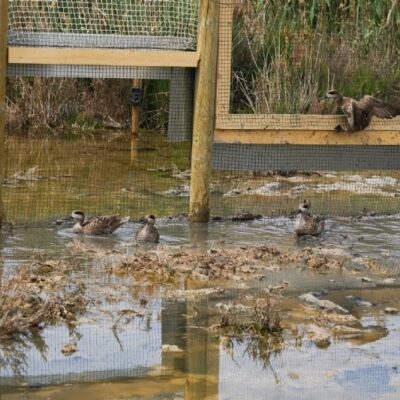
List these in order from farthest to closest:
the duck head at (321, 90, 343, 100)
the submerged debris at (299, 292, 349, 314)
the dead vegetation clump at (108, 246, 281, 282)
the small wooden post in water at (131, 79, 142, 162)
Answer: the small wooden post in water at (131, 79, 142, 162) < the duck head at (321, 90, 343, 100) < the dead vegetation clump at (108, 246, 281, 282) < the submerged debris at (299, 292, 349, 314)

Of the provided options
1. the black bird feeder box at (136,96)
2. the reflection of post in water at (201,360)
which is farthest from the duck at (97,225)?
the black bird feeder box at (136,96)

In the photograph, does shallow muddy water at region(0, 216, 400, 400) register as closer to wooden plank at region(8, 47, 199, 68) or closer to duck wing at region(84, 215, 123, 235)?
duck wing at region(84, 215, 123, 235)

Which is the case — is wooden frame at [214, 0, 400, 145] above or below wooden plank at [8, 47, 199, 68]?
below

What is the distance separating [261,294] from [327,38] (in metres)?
6.18

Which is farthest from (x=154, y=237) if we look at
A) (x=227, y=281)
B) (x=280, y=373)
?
(x=280, y=373)

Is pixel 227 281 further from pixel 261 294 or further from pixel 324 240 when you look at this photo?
pixel 324 240

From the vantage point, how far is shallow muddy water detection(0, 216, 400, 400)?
287 inches

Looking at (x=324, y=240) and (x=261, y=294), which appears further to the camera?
(x=324, y=240)

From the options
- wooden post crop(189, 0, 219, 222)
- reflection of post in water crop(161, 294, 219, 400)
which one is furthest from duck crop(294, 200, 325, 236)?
reflection of post in water crop(161, 294, 219, 400)

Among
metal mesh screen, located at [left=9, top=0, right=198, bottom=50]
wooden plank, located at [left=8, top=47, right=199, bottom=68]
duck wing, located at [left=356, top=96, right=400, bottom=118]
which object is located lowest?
duck wing, located at [left=356, top=96, right=400, bottom=118]

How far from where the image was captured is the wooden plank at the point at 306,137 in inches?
505

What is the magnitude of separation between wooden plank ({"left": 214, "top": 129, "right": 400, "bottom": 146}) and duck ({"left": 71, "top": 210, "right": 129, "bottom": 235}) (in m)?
1.52

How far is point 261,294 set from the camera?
9516mm

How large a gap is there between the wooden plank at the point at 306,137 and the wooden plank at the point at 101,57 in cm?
92
